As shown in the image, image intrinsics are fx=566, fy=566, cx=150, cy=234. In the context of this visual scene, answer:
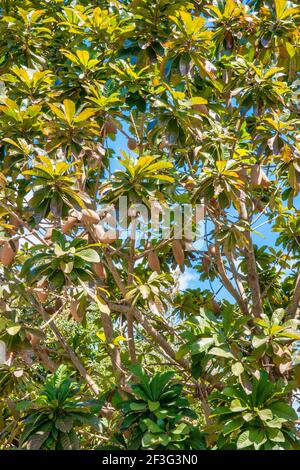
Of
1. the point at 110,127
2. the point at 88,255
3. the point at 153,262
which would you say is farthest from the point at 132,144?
the point at 88,255

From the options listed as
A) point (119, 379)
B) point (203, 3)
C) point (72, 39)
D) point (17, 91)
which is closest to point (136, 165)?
point (17, 91)

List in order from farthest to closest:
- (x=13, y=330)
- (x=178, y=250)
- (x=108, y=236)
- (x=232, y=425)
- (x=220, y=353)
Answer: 1. (x=178, y=250)
2. (x=108, y=236)
3. (x=13, y=330)
4. (x=220, y=353)
5. (x=232, y=425)

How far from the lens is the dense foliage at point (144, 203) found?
3207mm

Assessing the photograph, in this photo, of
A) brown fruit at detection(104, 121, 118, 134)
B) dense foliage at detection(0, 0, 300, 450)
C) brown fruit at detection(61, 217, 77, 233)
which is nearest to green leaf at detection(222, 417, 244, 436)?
dense foliage at detection(0, 0, 300, 450)

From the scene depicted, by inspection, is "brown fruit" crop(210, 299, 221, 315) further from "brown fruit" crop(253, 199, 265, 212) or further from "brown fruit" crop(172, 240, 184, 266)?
"brown fruit" crop(172, 240, 184, 266)

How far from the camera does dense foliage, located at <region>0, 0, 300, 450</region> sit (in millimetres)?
3207

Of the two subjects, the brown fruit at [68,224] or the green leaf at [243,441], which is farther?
the brown fruit at [68,224]

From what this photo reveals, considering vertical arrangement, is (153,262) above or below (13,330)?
above

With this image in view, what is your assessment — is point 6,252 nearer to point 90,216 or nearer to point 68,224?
point 68,224

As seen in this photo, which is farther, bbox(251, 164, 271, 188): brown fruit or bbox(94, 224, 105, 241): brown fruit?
bbox(251, 164, 271, 188): brown fruit

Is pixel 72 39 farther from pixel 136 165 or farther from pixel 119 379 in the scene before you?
pixel 119 379

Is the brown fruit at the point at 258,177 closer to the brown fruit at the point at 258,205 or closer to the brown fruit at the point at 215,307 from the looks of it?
the brown fruit at the point at 258,205

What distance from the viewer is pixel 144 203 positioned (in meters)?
3.63

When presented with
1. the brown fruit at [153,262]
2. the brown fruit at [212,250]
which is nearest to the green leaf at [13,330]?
the brown fruit at [153,262]
